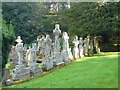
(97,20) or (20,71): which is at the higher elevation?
(97,20)

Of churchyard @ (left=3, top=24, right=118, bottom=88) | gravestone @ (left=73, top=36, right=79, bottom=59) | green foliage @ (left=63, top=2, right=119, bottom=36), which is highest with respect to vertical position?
green foliage @ (left=63, top=2, right=119, bottom=36)

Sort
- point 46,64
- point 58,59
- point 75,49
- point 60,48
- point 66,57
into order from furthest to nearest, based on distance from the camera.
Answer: point 60,48 → point 75,49 → point 66,57 → point 58,59 → point 46,64

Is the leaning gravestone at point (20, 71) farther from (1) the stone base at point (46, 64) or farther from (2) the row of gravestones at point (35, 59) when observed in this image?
(1) the stone base at point (46, 64)

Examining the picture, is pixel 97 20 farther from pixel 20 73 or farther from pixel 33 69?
pixel 20 73

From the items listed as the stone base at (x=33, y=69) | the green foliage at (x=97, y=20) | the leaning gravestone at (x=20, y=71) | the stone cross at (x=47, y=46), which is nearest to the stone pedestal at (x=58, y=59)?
the stone cross at (x=47, y=46)

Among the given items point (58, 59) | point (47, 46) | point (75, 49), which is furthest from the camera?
point (75, 49)

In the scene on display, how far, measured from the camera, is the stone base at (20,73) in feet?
31.2

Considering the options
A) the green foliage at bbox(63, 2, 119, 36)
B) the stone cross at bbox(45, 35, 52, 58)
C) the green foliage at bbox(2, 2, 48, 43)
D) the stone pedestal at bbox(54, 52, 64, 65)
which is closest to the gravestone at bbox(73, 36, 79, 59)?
the stone pedestal at bbox(54, 52, 64, 65)

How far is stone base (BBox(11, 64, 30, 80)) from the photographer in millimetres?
9516

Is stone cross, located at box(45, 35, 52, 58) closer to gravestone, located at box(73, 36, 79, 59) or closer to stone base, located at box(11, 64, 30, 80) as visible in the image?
stone base, located at box(11, 64, 30, 80)

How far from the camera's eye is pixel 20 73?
9.66 m

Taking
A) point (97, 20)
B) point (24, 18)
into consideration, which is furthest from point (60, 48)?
point (24, 18)

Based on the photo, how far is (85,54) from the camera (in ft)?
58.7

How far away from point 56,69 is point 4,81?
159 inches
